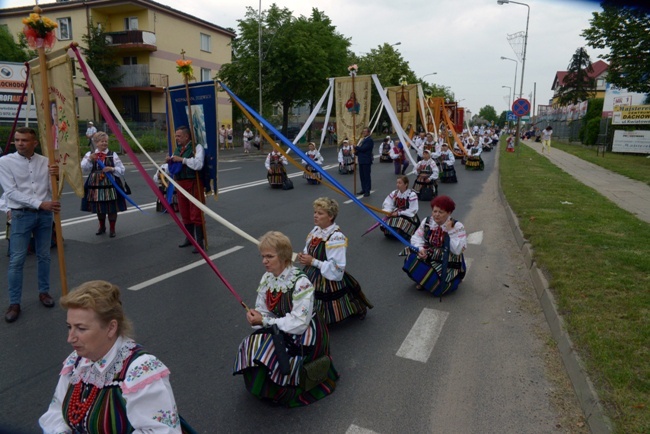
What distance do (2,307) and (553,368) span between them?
576 cm

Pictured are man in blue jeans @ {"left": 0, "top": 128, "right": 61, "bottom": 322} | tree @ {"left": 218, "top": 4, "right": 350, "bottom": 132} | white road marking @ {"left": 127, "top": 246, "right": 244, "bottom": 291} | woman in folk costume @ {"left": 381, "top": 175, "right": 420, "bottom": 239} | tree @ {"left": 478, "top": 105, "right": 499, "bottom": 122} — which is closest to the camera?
man in blue jeans @ {"left": 0, "top": 128, "right": 61, "bottom": 322}

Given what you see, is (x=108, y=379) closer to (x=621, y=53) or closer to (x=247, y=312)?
(x=247, y=312)

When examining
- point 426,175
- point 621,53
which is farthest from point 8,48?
point 621,53

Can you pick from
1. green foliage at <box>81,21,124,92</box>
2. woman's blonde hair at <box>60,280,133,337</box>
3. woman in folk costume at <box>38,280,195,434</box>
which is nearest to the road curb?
woman in folk costume at <box>38,280,195,434</box>

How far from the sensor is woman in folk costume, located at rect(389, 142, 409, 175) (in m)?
19.2

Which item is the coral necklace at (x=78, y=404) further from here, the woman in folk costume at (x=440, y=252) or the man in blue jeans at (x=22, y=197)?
the woman in folk costume at (x=440, y=252)

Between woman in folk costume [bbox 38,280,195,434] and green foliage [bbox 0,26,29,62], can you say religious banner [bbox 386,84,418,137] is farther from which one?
green foliage [bbox 0,26,29,62]

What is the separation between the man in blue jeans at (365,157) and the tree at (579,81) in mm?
63753

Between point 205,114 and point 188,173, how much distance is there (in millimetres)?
1005

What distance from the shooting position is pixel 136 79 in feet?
115

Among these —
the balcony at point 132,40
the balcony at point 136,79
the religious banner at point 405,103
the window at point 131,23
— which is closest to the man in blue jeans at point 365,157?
the religious banner at point 405,103

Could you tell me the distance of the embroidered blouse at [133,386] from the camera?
2.10 meters

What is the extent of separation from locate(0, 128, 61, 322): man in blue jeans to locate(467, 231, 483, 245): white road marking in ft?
22.3

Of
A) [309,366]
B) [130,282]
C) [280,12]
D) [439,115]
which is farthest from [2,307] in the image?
[280,12]
